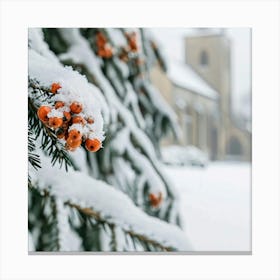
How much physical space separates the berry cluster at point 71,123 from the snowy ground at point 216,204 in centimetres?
114

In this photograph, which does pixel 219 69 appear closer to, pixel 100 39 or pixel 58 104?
pixel 100 39

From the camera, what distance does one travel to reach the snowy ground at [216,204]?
1.67 m

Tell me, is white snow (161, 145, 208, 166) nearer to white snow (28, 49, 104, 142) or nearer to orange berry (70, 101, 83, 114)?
white snow (28, 49, 104, 142)

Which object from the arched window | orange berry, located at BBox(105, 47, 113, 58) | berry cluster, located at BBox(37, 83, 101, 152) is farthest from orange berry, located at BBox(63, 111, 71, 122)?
the arched window

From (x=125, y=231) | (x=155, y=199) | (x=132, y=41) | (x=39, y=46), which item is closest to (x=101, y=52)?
(x=132, y=41)

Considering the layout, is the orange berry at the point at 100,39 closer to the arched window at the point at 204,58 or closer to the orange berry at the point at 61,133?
the arched window at the point at 204,58

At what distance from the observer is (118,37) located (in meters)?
1.44

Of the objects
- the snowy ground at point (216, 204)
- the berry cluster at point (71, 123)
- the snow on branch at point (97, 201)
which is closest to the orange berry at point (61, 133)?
the berry cluster at point (71, 123)

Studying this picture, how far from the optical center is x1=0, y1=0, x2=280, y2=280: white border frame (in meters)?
1.50

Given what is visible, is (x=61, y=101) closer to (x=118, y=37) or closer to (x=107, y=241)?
(x=107, y=241)
